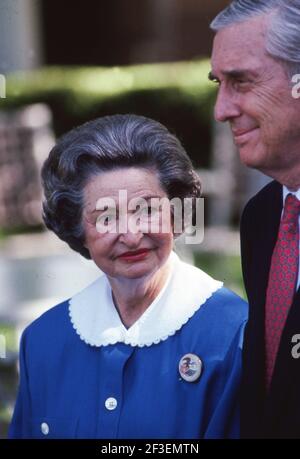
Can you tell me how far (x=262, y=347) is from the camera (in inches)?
84.4

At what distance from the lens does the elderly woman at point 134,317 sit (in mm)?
2223

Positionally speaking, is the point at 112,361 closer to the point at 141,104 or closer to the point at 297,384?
the point at 297,384

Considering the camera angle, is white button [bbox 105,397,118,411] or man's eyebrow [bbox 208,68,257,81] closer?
man's eyebrow [bbox 208,68,257,81]

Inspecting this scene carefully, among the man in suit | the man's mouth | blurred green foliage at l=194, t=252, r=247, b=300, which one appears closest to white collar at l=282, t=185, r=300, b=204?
the man in suit

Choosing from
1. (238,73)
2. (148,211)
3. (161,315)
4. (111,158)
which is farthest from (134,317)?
(238,73)

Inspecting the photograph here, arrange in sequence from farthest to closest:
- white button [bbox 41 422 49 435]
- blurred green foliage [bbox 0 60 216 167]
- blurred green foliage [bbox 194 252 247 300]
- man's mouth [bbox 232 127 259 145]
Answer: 1. blurred green foliage [bbox 0 60 216 167]
2. blurred green foliage [bbox 194 252 247 300]
3. white button [bbox 41 422 49 435]
4. man's mouth [bbox 232 127 259 145]

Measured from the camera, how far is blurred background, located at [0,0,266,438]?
334 centimetres

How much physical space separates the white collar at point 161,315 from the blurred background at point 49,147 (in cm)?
46

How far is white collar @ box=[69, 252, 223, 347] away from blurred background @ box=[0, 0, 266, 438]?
46 centimetres

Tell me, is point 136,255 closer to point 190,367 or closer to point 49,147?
point 190,367

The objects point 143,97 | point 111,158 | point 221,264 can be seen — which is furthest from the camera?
A: point 143,97

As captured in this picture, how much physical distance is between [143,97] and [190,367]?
12.4 feet

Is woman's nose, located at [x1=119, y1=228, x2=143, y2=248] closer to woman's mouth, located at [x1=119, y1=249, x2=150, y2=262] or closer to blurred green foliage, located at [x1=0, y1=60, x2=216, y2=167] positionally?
woman's mouth, located at [x1=119, y1=249, x2=150, y2=262]
